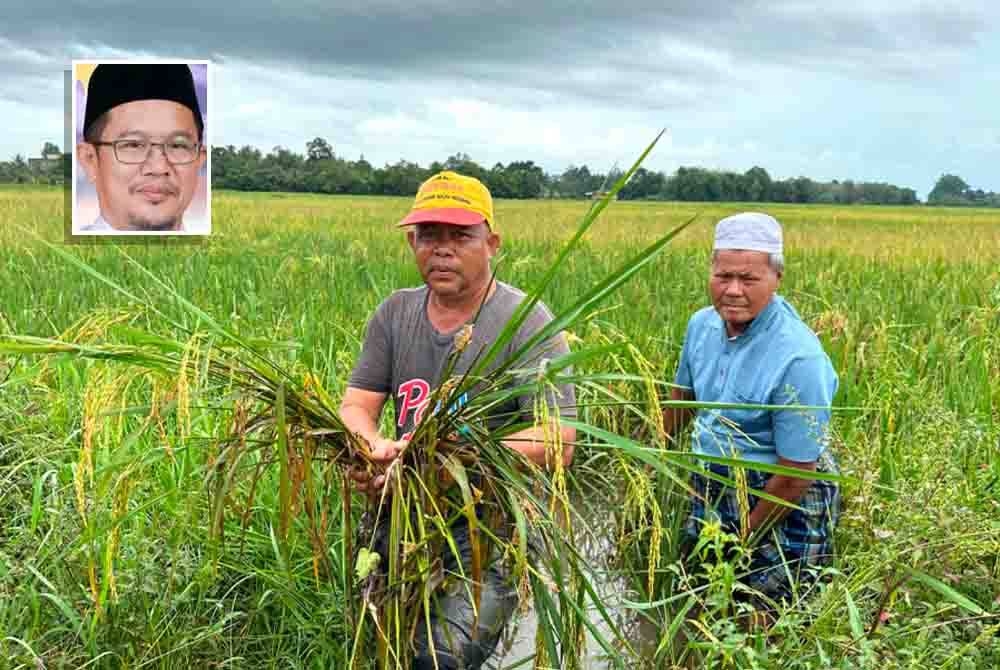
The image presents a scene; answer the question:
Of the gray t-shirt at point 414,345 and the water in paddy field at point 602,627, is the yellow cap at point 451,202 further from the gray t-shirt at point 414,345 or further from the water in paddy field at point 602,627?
the water in paddy field at point 602,627

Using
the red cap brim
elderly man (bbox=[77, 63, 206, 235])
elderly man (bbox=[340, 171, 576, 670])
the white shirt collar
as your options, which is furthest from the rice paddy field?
elderly man (bbox=[77, 63, 206, 235])

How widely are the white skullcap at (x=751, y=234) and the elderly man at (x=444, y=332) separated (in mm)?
537

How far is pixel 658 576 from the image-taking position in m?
2.78

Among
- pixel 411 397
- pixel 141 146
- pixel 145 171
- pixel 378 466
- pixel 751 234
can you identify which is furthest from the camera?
pixel 145 171

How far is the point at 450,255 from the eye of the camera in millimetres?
2186

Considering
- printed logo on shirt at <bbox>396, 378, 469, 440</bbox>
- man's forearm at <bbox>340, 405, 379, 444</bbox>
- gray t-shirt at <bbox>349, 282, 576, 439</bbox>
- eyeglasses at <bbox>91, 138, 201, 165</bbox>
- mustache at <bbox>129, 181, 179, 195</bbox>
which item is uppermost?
eyeglasses at <bbox>91, 138, 201, 165</bbox>

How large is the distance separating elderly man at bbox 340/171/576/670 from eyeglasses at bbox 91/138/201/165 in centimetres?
420

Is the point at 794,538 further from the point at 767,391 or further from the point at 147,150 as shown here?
the point at 147,150

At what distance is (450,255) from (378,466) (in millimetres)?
602

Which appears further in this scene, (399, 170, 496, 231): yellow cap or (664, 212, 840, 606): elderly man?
(664, 212, 840, 606): elderly man

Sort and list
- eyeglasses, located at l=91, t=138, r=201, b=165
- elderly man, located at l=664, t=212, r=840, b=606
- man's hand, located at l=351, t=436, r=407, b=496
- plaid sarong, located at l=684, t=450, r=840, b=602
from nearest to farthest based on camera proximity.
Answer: man's hand, located at l=351, t=436, r=407, b=496
elderly man, located at l=664, t=212, r=840, b=606
plaid sarong, located at l=684, t=450, r=840, b=602
eyeglasses, located at l=91, t=138, r=201, b=165

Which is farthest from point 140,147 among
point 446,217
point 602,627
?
point 602,627

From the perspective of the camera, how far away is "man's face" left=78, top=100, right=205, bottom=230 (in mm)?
6055

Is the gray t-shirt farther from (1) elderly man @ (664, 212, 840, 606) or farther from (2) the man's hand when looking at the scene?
(1) elderly man @ (664, 212, 840, 606)
